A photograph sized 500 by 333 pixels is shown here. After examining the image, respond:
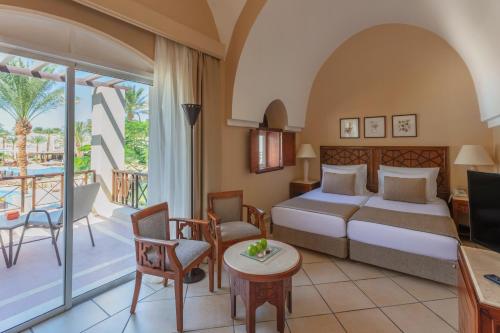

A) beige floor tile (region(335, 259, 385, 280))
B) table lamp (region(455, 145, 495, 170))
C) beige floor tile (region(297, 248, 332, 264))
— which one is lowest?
beige floor tile (region(335, 259, 385, 280))

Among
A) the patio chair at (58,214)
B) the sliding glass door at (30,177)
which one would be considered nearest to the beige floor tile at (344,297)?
the sliding glass door at (30,177)

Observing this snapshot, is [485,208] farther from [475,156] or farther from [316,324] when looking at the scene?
[475,156]

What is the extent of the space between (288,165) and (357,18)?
8.70ft

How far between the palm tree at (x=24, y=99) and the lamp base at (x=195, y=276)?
172 centimetres

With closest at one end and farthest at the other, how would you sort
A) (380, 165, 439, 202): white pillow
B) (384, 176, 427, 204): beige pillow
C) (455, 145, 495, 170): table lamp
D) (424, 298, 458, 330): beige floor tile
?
(424, 298, 458, 330): beige floor tile
(455, 145, 495, 170): table lamp
(384, 176, 427, 204): beige pillow
(380, 165, 439, 202): white pillow

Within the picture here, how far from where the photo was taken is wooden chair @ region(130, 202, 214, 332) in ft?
6.24

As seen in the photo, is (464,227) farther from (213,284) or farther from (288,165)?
(213,284)

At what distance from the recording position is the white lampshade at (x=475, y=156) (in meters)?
3.25

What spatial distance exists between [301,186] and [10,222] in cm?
392

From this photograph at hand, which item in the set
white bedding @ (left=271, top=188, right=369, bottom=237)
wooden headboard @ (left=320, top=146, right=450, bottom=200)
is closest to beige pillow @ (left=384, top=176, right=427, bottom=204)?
white bedding @ (left=271, top=188, right=369, bottom=237)

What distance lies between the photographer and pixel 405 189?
3.45 metres

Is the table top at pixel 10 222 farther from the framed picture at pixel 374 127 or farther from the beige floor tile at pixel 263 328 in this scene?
the framed picture at pixel 374 127

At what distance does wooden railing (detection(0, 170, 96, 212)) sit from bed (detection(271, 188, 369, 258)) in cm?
240

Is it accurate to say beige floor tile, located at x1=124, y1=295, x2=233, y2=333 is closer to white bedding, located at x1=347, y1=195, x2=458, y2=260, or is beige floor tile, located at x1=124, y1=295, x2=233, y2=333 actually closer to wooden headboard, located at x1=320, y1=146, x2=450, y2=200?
white bedding, located at x1=347, y1=195, x2=458, y2=260
